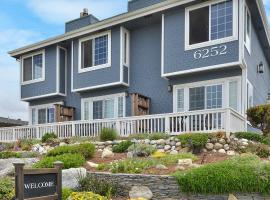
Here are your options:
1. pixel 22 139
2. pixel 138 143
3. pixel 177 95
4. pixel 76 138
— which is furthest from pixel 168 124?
pixel 22 139

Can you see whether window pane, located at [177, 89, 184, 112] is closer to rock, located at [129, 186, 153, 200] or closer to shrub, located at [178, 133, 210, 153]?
shrub, located at [178, 133, 210, 153]

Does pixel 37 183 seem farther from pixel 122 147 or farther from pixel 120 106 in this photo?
pixel 120 106

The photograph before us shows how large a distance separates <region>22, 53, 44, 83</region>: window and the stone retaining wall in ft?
43.8

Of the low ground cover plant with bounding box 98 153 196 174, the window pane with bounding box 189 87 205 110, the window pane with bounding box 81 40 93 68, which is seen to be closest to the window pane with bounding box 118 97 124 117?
the window pane with bounding box 81 40 93 68

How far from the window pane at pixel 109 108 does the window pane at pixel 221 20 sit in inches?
247

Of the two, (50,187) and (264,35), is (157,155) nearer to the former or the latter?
(50,187)

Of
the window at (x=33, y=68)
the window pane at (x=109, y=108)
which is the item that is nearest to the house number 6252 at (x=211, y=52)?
the window pane at (x=109, y=108)

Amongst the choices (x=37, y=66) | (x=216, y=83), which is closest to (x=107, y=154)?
(x=216, y=83)

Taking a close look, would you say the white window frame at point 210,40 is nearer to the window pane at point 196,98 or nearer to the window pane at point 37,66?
the window pane at point 196,98

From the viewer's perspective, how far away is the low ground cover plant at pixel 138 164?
364 inches

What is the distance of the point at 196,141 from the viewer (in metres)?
11.2

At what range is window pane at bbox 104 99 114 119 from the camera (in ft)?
59.7

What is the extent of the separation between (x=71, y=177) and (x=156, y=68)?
924 cm

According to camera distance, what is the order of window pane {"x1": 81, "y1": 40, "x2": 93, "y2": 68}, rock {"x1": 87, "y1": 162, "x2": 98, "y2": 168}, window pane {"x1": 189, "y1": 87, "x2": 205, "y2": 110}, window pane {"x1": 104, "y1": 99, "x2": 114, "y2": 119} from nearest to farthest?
1. rock {"x1": 87, "y1": 162, "x2": 98, "y2": 168}
2. window pane {"x1": 189, "y1": 87, "x2": 205, "y2": 110}
3. window pane {"x1": 104, "y1": 99, "x2": 114, "y2": 119}
4. window pane {"x1": 81, "y1": 40, "x2": 93, "y2": 68}
